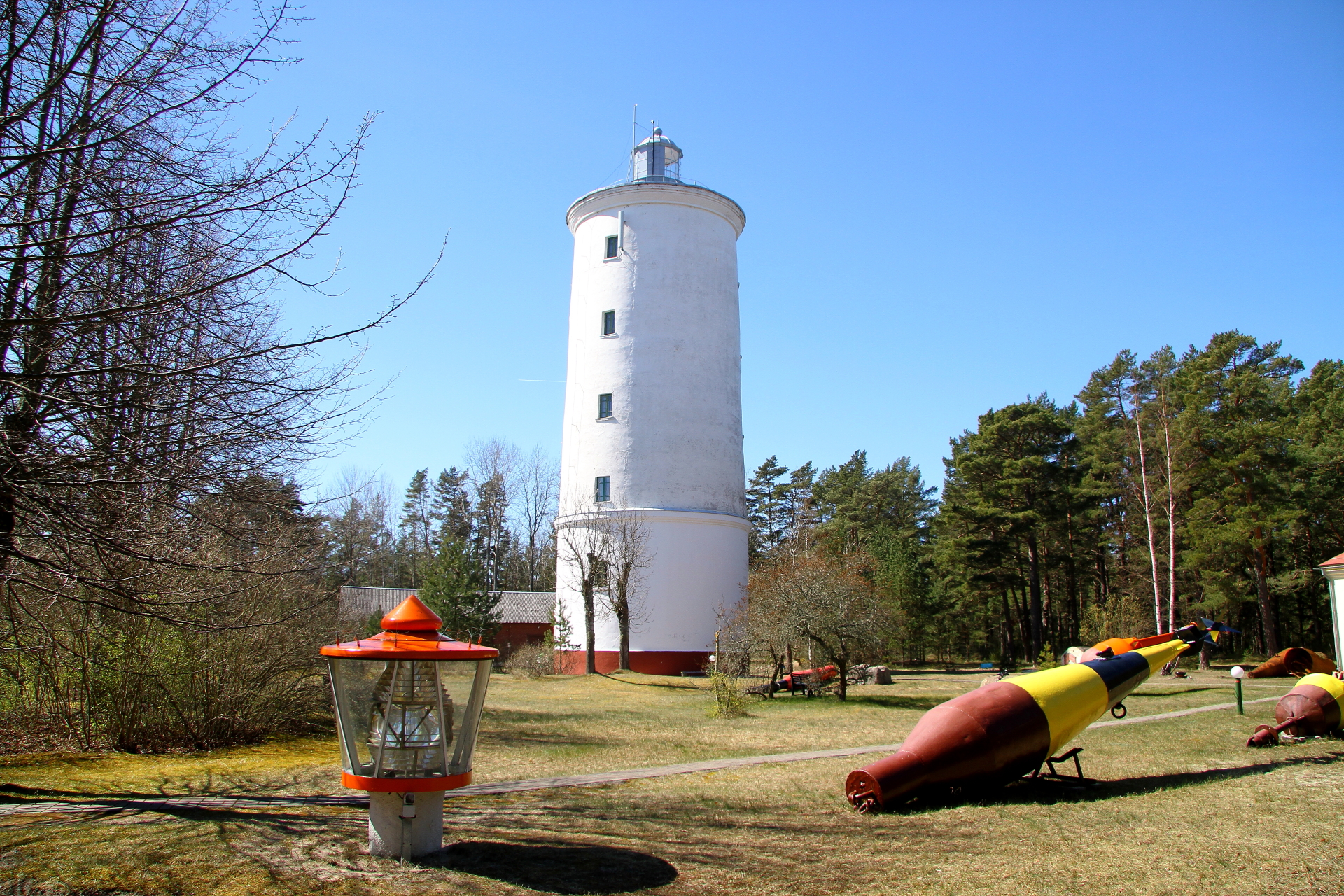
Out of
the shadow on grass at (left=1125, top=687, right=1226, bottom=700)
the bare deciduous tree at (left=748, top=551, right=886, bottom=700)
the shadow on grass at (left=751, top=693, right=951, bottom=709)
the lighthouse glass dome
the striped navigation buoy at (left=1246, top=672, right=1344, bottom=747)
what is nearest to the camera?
the striped navigation buoy at (left=1246, top=672, right=1344, bottom=747)

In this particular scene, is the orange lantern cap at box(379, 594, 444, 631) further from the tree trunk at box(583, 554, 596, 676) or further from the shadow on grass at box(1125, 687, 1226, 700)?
the tree trunk at box(583, 554, 596, 676)

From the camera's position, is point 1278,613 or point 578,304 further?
point 1278,613

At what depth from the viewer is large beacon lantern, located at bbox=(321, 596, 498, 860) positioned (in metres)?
6.54

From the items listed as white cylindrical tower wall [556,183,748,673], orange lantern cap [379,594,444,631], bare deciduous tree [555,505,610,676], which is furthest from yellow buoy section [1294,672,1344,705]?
bare deciduous tree [555,505,610,676]

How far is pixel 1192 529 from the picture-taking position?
35344 millimetres

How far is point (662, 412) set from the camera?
31453 mm

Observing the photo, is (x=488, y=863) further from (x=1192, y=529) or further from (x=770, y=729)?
(x=1192, y=529)

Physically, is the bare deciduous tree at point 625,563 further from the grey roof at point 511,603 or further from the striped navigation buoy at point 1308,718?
the striped navigation buoy at point 1308,718

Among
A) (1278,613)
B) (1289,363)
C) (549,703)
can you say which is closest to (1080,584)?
(1278,613)

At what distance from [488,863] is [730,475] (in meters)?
26.5

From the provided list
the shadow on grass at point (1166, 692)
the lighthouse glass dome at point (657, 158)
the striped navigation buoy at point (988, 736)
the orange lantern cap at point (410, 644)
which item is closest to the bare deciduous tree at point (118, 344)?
the orange lantern cap at point (410, 644)

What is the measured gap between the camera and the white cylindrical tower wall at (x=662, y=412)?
3117 centimetres

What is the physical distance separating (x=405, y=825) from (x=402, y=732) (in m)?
0.68

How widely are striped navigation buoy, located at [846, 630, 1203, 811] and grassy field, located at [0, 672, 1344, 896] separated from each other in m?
0.31
